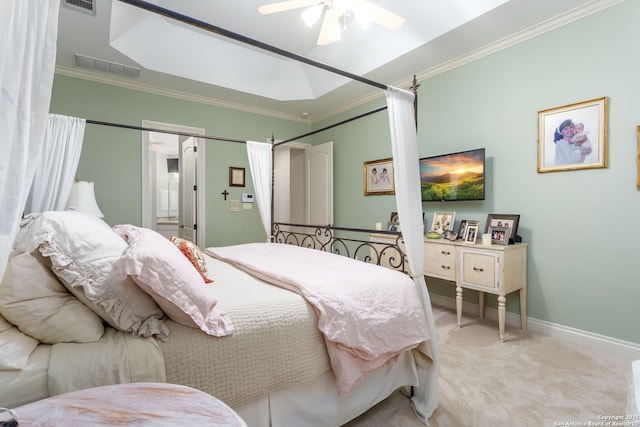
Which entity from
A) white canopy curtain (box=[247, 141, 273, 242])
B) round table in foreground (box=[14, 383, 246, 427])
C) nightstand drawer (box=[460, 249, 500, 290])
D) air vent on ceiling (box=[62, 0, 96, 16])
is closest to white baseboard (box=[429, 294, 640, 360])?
nightstand drawer (box=[460, 249, 500, 290])

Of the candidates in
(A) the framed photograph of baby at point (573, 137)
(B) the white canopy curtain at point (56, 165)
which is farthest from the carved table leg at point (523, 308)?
(B) the white canopy curtain at point (56, 165)

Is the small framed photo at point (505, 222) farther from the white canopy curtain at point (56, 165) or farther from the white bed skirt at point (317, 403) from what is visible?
the white canopy curtain at point (56, 165)

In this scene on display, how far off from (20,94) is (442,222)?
3389 millimetres

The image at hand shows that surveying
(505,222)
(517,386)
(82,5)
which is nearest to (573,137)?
(505,222)

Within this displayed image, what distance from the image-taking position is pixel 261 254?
8.14ft

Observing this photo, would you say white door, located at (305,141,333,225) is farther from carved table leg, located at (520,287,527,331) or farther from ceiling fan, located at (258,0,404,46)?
carved table leg, located at (520,287,527,331)

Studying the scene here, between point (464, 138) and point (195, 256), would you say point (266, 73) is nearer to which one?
point (464, 138)

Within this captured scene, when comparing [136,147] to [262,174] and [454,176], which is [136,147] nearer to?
[262,174]

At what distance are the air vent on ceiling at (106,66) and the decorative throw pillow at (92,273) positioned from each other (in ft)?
9.89

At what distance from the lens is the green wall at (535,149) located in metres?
2.34

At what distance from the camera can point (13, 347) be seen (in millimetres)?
885

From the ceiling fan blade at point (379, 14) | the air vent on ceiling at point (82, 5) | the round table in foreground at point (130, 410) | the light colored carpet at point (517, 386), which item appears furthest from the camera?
the air vent on ceiling at point (82, 5)

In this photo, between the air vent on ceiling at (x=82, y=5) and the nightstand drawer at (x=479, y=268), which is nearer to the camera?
the air vent on ceiling at (x=82, y=5)

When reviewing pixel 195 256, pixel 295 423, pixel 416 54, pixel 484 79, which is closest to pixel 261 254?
pixel 195 256
